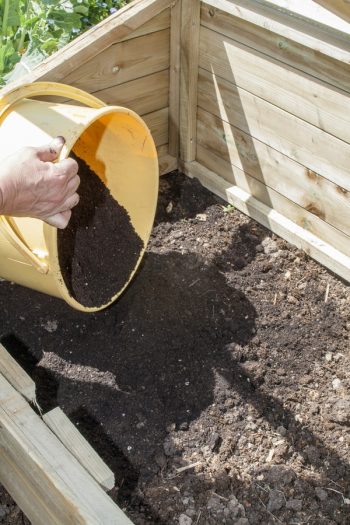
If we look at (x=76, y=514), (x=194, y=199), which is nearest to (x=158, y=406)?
(x=76, y=514)

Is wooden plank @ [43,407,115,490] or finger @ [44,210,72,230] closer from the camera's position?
wooden plank @ [43,407,115,490]

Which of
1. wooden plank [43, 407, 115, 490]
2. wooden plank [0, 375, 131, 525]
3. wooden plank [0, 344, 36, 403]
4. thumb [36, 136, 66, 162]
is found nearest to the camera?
wooden plank [0, 375, 131, 525]

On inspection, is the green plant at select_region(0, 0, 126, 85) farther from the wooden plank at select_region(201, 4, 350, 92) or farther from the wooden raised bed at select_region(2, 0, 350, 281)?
the wooden plank at select_region(201, 4, 350, 92)

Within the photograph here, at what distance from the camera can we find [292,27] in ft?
7.50

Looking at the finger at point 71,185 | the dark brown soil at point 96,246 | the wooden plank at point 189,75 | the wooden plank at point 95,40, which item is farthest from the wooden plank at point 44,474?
the wooden plank at point 189,75

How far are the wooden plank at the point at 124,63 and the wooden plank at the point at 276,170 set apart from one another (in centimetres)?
35

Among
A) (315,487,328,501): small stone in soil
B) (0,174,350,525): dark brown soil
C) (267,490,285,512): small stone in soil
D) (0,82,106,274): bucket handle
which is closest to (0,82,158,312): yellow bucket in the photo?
(0,82,106,274): bucket handle

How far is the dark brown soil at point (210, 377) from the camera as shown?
2084 millimetres

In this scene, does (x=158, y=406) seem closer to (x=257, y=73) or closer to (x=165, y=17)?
(x=257, y=73)

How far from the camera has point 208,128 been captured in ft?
10.1

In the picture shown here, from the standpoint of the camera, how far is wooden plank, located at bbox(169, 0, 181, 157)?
9.11 feet

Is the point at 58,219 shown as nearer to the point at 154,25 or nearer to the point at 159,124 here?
the point at 154,25

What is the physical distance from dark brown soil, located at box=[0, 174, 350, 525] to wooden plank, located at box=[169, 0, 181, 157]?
549 millimetres

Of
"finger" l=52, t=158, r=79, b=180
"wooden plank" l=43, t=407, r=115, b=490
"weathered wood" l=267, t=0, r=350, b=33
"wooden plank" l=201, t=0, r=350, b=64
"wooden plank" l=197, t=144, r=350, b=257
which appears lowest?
"wooden plank" l=197, t=144, r=350, b=257
